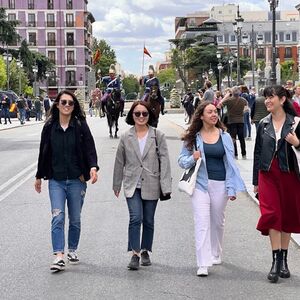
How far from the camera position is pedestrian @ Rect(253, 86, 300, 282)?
7188mm

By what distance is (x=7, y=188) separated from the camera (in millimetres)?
14547

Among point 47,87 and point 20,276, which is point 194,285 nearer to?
point 20,276

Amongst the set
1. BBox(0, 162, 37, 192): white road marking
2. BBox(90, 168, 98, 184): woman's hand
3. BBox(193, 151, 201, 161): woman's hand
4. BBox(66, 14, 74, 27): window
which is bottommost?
BBox(0, 162, 37, 192): white road marking

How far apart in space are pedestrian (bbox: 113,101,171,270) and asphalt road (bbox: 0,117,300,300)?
48cm

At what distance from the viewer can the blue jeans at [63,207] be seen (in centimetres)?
773

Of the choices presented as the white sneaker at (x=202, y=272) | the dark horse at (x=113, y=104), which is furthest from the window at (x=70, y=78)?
the white sneaker at (x=202, y=272)

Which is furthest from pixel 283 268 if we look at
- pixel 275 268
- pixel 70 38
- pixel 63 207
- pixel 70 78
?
pixel 70 78

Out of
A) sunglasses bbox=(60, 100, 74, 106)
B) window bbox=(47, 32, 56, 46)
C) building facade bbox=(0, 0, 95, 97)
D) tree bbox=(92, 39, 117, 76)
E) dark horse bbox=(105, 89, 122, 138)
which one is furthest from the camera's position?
tree bbox=(92, 39, 117, 76)

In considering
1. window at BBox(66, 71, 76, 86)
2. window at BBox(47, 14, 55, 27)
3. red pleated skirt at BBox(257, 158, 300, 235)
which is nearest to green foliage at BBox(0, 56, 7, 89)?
window at BBox(47, 14, 55, 27)

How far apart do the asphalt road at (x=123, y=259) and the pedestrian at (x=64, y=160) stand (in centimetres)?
58

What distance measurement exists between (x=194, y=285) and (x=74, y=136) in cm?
202

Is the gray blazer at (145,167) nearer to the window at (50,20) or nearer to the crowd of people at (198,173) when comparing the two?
the crowd of people at (198,173)

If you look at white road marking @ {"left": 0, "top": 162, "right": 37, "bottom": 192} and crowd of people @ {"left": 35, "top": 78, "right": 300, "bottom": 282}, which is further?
white road marking @ {"left": 0, "top": 162, "right": 37, "bottom": 192}

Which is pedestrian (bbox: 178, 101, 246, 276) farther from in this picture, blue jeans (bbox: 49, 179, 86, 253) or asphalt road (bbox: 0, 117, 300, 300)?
blue jeans (bbox: 49, 179, 86, 253)
